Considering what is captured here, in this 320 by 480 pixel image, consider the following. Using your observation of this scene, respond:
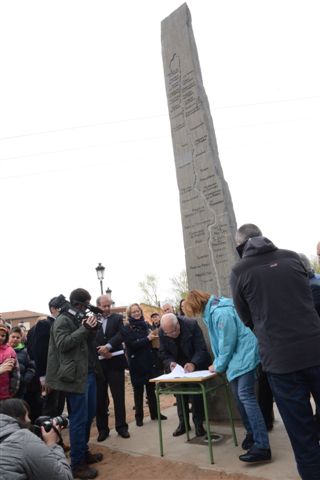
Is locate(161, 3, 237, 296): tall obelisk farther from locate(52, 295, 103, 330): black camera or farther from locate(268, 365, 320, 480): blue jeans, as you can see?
locate(268, 365, 320, 480): blue jeans

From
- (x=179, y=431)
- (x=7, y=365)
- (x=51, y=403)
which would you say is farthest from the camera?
(x=51, y=403)

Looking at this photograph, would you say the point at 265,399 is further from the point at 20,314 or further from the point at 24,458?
the point at 20,314

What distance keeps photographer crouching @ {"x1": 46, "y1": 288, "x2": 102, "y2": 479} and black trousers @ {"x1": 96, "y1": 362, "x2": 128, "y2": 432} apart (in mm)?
971

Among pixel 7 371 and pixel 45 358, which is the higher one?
pixel 7 371

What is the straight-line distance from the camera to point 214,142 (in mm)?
5738

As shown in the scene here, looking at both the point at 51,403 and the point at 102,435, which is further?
the point at 102,435

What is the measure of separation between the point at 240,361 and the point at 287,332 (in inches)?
50.5

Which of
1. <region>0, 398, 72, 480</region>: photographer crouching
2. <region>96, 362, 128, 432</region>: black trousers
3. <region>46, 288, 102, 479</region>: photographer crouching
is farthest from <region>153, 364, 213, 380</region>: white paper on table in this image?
<region>0, 398, 72, 480</region>: photographer crouching

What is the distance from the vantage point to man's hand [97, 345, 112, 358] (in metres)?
5.41

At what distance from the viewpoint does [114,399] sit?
543cm

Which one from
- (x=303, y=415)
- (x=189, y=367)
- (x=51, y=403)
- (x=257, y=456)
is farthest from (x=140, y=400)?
(x=303, y=415)

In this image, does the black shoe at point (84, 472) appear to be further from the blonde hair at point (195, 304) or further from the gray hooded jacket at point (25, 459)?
the gray hooded jacket at point (25, 459)

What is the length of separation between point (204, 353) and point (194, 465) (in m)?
1.25

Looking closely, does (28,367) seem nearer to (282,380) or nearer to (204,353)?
(204,353)
